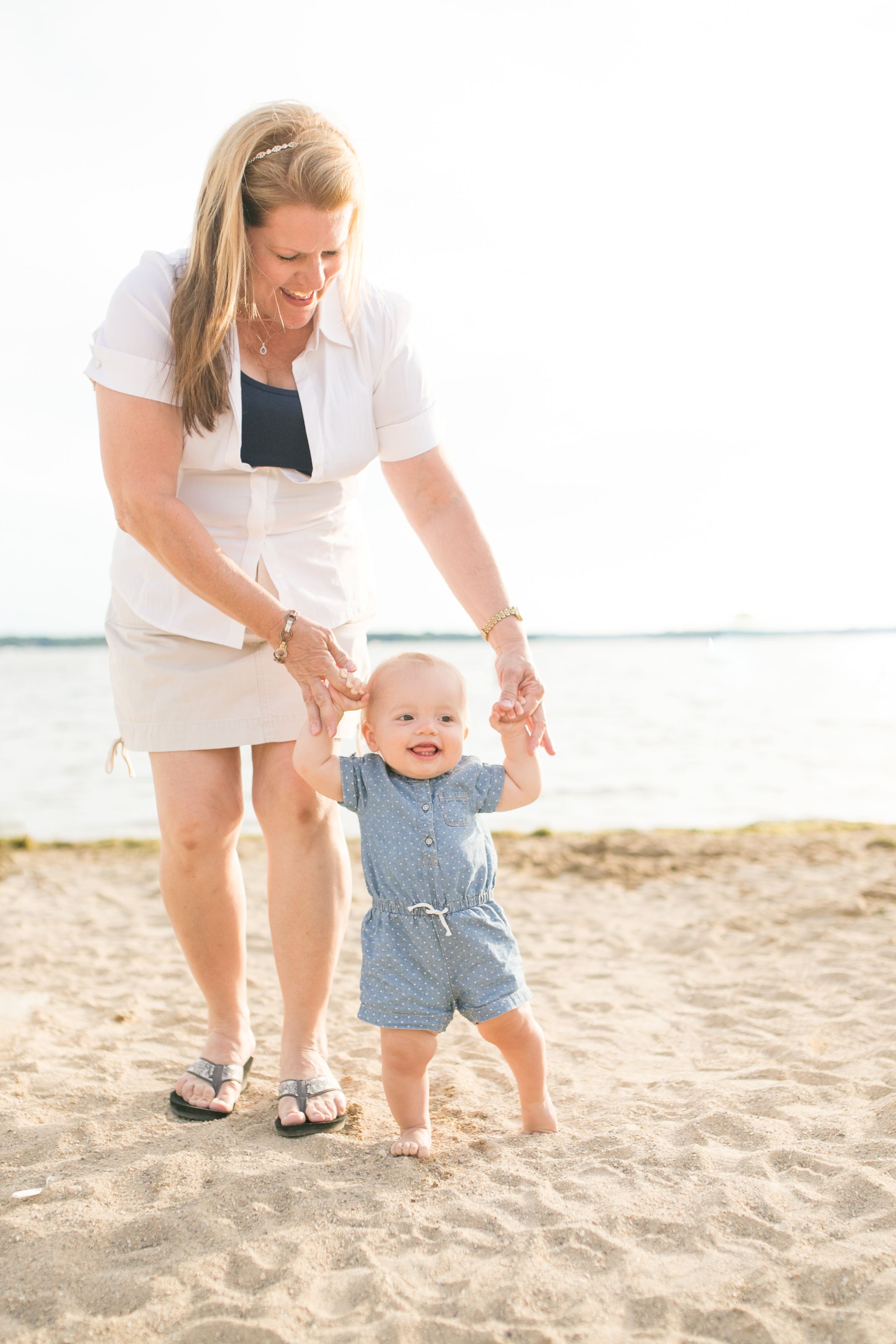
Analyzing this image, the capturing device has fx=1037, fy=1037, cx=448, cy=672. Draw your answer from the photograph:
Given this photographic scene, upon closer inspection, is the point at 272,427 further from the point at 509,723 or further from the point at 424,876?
the point at 424,876

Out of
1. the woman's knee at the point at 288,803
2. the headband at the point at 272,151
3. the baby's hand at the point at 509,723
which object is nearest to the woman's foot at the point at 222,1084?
the woman's knee at the point at 288,803

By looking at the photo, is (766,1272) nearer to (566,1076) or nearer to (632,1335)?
(632,1335)

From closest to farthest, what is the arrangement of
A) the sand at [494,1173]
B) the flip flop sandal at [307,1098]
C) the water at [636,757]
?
the sand at [494,1173]
the flip flop sandal at [307,1098]
the water at [636,757]

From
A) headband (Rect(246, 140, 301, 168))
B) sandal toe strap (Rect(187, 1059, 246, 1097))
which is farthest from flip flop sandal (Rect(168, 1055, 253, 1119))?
headband (Rect(246, 140, 301, 168))

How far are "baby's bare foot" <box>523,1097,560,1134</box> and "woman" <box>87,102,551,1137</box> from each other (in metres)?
0.47

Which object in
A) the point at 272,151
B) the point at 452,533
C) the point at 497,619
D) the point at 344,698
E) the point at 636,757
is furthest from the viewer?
the point at 636,757

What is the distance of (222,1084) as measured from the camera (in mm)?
2727

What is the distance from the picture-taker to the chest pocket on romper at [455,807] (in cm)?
248

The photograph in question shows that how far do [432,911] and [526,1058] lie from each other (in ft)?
1.46

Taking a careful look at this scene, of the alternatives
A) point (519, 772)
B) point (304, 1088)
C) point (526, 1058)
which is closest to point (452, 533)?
point (519, 772)

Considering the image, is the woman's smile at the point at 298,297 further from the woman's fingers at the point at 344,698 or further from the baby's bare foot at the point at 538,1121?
the baby's bare foot at the point at 538,1121

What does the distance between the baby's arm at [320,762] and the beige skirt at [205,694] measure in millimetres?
169

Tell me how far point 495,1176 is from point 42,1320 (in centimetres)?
95

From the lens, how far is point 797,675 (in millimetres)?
30078
